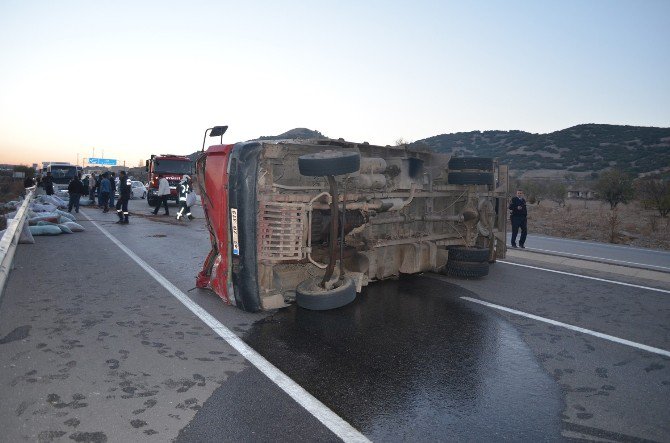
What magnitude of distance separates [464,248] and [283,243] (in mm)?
4033

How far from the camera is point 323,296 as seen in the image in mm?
5660

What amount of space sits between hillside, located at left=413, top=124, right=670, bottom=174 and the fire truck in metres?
46.6

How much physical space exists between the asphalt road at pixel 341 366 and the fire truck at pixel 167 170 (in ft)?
56.7

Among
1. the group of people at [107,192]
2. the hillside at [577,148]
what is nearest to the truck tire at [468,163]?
the group of people at [107,192]

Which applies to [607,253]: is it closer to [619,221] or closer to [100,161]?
[619,221]

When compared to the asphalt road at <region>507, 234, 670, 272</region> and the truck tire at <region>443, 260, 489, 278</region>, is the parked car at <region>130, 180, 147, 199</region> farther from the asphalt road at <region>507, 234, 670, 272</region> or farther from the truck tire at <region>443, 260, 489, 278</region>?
the truck tire at <region>443, 260, 489, 278</region>

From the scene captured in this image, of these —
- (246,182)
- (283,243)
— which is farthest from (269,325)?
(246,182)

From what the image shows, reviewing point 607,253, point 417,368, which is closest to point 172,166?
point 607,253

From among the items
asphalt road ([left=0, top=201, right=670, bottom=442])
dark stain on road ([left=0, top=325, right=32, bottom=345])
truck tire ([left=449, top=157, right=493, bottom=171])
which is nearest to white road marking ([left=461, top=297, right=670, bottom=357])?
asphalt road ([left=0, top=201, right=670, bottom=442])

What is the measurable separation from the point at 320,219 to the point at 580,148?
9047 cm

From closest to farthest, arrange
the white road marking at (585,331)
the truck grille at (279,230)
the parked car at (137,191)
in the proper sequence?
the white road marking at (585,331), the truck grille at (279,230), the parked car at (137,191)

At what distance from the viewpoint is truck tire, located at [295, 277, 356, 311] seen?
5648 mm

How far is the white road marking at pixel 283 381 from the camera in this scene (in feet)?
10.2

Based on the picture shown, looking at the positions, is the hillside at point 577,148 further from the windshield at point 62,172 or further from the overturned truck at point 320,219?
the overturned truck at point 320,219
